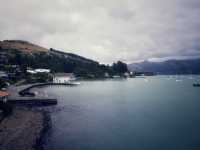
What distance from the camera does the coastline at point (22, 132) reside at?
74.1 ft

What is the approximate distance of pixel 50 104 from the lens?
52.6m

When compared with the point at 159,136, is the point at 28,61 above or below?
above

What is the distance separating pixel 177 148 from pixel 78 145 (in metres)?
12.2

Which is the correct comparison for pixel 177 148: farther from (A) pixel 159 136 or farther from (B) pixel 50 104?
(B) pixel 50 104

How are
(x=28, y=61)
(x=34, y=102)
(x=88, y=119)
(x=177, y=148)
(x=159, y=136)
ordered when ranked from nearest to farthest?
(x=177, y=148)
(x=159, y=136)
(x=88, y=119)
(x=34, y=102)
(x=28, y=61)

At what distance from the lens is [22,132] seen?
26.5m

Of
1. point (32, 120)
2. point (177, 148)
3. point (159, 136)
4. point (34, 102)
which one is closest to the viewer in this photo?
point (177, 148)

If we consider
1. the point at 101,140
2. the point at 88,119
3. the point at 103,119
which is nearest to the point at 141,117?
the point at 103,119

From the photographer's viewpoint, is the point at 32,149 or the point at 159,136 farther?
the point at 159,136

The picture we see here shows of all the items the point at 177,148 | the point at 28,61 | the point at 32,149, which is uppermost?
the point at 28,61

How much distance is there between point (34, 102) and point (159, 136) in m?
32.6

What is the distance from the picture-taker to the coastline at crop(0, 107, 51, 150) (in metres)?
22.6

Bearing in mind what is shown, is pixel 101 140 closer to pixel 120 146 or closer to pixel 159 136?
pixel 120 146

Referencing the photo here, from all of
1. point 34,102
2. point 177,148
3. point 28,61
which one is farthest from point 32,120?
point 28,61
